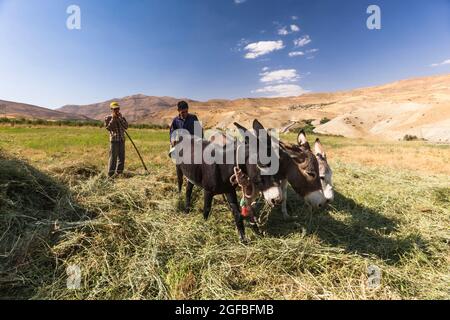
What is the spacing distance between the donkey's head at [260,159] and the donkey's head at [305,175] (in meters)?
1.01

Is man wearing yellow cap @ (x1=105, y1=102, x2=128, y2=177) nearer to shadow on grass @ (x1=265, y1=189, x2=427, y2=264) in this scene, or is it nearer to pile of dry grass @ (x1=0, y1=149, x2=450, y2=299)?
pile of dry grass @ (x1=0, y1=149, x2=450, y2=299)

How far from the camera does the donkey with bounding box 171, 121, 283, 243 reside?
4.09m

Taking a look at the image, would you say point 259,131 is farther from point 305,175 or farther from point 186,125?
point 186,125

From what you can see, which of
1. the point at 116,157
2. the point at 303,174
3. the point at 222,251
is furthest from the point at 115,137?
the point at 303,174

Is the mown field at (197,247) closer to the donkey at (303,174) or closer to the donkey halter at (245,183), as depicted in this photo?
the donkey at (303,174)

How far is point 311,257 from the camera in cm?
411

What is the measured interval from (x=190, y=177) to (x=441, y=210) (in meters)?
5.71

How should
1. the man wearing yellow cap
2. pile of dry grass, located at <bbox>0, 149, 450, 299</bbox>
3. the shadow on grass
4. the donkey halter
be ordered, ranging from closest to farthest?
pile of dry grass, located at <bbox>0, 149, 450, 299</bbox>, the donkey halter, the shadow on grass, the man wearing yellow cap

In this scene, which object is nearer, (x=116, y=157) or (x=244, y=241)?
(x=244, y=241)

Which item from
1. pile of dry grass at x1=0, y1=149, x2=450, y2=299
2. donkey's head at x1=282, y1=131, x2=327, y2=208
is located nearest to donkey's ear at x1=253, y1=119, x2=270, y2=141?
donkey's head at x1=282, y1=131, x2=327, y2=208

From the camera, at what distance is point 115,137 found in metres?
8.38

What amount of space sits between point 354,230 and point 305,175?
1507 mm
